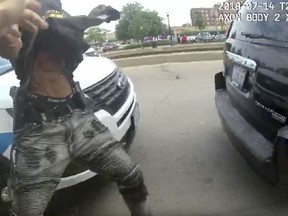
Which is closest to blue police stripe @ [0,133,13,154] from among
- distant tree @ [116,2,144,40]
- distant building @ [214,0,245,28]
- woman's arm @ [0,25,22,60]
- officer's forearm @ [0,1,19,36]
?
woman's arm @ [0,25,22,60]

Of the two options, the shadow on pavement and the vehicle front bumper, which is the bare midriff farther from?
the vehicle front bumper

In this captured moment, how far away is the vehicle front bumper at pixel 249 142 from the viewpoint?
8.39 ft

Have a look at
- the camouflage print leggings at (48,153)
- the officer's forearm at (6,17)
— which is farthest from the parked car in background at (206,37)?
the officer's forearm at (6,17)

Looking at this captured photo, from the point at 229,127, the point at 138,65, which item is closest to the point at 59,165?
the point at 229,127

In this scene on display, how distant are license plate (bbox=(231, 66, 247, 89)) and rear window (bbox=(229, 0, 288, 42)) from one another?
291mm

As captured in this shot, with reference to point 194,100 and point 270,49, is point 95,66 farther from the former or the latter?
point 194,100

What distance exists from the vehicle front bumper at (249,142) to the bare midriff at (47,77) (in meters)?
1.31

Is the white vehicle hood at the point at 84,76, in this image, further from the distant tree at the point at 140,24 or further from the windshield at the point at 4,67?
the distant tree at the point at 140,24

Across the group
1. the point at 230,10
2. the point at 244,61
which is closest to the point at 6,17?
the point at 244,61

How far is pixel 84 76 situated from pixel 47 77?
95cm

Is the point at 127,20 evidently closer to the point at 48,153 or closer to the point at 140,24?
the point at 140,24

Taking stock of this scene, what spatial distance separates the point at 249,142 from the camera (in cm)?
288

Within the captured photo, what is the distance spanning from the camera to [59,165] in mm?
2170

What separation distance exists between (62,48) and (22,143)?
540 mm
